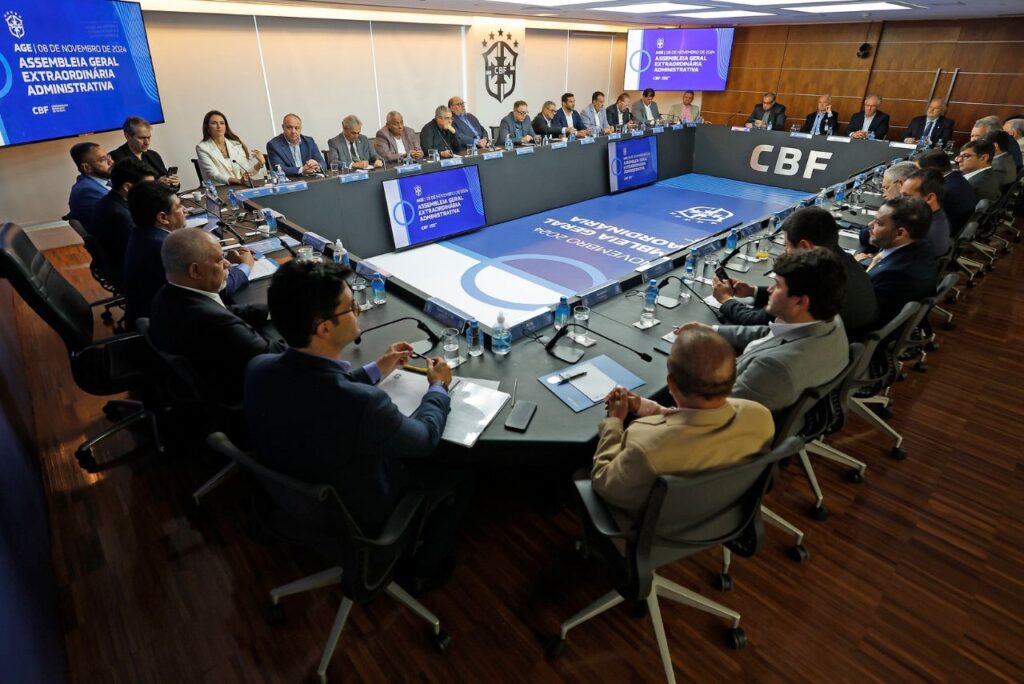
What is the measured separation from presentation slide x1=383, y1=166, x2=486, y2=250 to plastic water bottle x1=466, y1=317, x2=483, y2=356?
3.30 meters

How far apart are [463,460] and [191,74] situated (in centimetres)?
689

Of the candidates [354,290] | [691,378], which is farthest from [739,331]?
[354,290]

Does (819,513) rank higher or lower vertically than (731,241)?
lower

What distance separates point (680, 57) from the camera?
11.0 m

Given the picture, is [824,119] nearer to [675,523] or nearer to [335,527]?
[675,523]

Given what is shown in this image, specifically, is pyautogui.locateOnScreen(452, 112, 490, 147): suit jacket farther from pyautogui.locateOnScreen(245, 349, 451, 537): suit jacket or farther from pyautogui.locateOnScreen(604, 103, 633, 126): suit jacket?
pyautogui.locateOnScreen(245, 349, 451, 537): suit jacket

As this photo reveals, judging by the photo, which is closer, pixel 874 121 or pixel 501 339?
pixel 501 339

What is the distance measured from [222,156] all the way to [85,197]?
1416 millimetres

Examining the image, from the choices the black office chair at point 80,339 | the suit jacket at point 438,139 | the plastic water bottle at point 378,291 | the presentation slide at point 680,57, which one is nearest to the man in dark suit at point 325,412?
the plastic water bottle at point 378,291

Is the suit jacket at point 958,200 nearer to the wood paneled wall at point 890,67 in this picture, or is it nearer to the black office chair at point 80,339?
the black office chair at point 80,339

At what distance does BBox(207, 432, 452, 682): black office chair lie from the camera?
1.38 meters

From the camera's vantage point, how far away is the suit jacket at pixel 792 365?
184 centimetres

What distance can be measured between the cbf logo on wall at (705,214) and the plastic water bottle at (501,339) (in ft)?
17.0

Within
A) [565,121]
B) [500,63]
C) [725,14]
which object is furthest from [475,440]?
[725,14]
